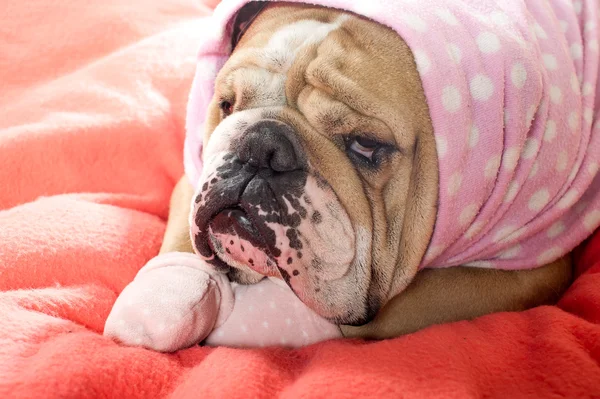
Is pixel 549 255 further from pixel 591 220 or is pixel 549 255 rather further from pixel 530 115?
pixel 530 115

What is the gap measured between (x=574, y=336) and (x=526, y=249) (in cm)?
28

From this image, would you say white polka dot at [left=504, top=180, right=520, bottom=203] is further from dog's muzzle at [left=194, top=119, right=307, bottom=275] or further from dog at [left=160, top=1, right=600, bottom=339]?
dog's muzzle at [left=194, top=119, right=307, bottom=275]

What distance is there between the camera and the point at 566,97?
3.47 feet

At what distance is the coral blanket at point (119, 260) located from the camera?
75cm

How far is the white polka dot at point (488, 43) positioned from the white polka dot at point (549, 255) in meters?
0.44

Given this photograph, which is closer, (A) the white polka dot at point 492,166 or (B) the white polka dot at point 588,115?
(A) the white polka dot at point 492,166

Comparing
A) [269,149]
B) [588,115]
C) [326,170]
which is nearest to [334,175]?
[326,170]

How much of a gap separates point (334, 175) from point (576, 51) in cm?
66

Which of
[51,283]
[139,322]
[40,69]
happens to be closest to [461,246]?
[139,322]

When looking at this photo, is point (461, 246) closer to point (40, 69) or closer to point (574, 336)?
point (574, 336)

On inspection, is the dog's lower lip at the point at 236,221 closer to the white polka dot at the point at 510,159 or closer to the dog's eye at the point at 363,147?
the dog's eye at the point at 363,147

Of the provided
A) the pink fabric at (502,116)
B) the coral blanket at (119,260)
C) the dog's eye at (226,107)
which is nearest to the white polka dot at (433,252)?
the pink fabric at (502,116)

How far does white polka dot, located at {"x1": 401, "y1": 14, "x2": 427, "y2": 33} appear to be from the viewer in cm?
90

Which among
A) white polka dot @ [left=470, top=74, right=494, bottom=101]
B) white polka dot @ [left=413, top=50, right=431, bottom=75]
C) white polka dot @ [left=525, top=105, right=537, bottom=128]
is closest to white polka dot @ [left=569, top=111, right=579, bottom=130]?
white polka dot @ [left=525, top=105, right=537, bottom=128]
